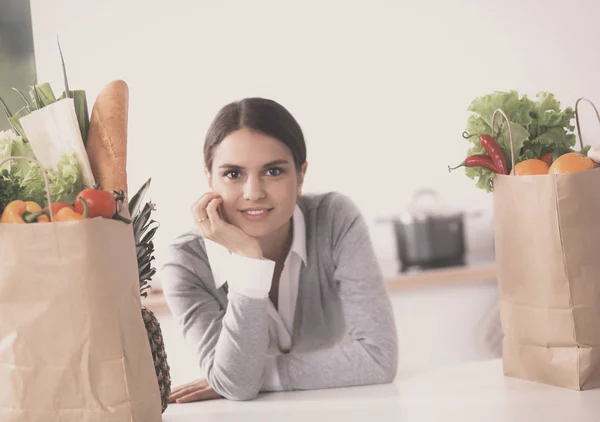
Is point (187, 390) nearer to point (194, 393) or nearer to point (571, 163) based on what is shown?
point (194, 393)

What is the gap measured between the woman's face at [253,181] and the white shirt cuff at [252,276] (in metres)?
0.13

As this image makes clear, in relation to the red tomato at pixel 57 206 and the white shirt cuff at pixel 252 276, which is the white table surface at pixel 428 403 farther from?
the red tomato at pixel 57 206

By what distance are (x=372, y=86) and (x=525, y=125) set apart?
2.05 m

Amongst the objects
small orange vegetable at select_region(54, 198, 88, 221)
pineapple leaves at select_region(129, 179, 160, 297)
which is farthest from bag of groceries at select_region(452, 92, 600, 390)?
small orange vegetable at select_region(54, 198, 88, 221)

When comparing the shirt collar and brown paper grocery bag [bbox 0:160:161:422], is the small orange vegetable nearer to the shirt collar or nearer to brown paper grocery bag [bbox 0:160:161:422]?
A: brown paper grocery bag [bbox 0:160:161:422]

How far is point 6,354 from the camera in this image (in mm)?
981

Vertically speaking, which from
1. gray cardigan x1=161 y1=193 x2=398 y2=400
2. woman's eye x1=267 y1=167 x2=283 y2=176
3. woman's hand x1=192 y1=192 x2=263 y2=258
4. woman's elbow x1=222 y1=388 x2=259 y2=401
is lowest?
woman's elbow x1=222 y1=388 x2=259 y2=401

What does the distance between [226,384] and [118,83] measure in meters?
0.62

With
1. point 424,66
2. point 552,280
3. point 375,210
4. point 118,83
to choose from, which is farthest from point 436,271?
point 118,83

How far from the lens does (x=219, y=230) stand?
160 cm

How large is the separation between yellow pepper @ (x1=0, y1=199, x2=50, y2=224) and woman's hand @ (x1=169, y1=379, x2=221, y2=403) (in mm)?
619

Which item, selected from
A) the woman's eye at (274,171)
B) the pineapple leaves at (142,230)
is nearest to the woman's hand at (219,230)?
the woman's eye at (274,171)

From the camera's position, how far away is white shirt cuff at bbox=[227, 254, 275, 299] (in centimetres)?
153

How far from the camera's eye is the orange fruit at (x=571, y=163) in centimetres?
122
